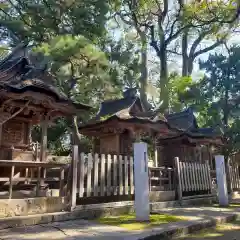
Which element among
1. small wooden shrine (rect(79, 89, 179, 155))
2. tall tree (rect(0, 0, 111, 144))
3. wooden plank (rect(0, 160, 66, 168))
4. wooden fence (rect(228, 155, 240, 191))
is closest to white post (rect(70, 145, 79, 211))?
wooden plank (rect(0, 160, 66, 168))

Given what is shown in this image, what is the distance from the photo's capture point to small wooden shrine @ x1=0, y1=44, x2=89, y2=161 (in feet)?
30.9

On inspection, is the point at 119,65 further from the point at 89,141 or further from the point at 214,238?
the point at 214,238

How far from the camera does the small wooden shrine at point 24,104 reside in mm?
9414

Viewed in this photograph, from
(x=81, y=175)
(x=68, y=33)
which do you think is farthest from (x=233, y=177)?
(x=68, y=33)

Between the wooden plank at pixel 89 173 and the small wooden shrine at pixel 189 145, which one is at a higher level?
the small wooden shrine at pixel 189 145

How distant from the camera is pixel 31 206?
258 inches

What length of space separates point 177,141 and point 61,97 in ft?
30.2

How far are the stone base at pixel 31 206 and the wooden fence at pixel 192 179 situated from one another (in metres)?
5.25

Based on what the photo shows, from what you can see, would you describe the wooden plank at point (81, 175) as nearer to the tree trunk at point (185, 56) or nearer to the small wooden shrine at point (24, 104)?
the small wooden shrine at point (24, 104)

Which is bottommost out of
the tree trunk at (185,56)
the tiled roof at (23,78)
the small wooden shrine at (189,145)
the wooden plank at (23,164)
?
the wooden plank at (23,164)

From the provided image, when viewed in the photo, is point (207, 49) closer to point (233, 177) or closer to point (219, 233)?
point (233, 177)

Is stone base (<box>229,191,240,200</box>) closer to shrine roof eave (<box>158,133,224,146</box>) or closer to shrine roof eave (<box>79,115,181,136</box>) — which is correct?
shrine roof eave (<box>158,133,224,146</box>)

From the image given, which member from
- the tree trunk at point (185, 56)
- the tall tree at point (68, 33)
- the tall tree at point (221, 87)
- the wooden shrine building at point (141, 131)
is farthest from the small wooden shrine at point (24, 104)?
the tree trunk at point (185, 56)

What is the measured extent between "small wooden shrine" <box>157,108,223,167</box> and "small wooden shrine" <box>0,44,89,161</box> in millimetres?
7481
